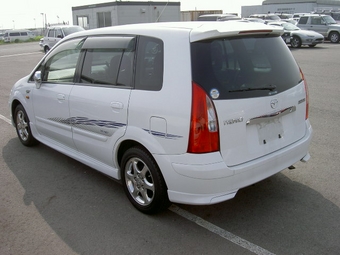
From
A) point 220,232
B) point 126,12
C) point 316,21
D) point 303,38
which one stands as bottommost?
point 220,232

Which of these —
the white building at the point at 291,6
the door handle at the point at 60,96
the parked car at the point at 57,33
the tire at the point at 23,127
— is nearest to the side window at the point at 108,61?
the door handle at the point at 60,96

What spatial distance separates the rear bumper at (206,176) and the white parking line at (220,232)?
0.37 m

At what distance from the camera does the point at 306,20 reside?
25578 mm

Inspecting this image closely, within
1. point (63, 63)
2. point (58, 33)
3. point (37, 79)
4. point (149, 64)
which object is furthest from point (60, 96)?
point (58, 33)

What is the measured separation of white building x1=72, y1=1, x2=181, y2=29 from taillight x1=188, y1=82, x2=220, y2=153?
100 ft

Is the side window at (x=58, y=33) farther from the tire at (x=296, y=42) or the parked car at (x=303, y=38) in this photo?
the tire at (x=296, y=42)

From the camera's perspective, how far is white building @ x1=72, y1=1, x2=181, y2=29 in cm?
3334

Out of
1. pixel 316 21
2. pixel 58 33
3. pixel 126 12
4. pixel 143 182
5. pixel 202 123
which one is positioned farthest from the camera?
pixel 126 12

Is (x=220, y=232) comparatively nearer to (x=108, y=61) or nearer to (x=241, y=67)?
(x=241, y=67)

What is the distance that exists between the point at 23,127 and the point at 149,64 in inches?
124

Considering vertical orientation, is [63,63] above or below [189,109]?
above

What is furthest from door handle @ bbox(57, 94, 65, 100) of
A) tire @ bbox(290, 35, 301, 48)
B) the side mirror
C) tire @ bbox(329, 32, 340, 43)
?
tire @ bbox(329, 32, 340, 43)

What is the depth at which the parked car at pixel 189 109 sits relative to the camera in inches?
127

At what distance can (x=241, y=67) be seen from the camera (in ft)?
11.3
